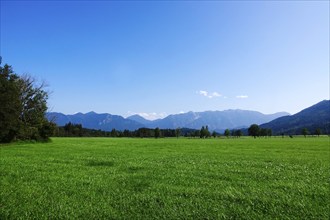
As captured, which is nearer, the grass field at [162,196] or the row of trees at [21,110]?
the grass field at [162,196]

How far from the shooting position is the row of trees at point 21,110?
53188 mm

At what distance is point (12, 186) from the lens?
13570mm

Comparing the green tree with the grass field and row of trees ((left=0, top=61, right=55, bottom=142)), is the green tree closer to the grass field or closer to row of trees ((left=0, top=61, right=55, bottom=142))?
row of trees ((left=0, top=61, right=55, bottom=142))

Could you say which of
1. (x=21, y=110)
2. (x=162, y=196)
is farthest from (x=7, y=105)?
(x=162, y=196)

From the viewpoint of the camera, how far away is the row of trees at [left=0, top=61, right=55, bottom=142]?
5319 cm

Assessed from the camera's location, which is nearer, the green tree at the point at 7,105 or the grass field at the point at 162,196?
the grass field at the point at 162,196

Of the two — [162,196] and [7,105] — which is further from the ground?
[7,105]

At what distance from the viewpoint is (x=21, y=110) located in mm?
65562

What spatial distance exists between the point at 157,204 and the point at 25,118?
67682mm

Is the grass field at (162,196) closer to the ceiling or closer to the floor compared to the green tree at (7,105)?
closer to the floor

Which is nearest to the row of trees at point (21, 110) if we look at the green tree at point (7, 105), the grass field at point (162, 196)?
the green tree at point (7, 105)

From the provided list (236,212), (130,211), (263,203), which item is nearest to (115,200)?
(130,211)

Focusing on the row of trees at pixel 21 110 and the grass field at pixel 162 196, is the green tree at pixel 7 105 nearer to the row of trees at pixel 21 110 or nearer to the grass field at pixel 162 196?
the row of trees at pixel 21 110

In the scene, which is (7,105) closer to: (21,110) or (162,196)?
(21,110)
